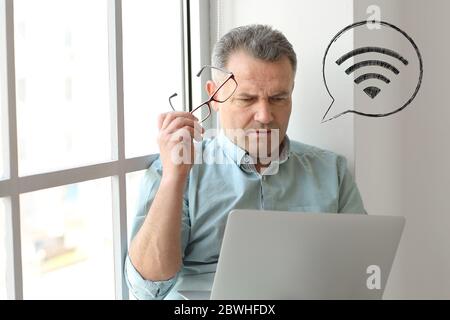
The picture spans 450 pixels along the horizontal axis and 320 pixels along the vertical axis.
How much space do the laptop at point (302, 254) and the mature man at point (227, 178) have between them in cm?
30

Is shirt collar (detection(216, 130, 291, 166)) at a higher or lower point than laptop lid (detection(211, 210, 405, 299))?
higher

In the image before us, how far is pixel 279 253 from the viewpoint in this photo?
1255 millimetres

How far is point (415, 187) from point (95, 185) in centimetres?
105

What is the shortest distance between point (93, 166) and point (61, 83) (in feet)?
0.65

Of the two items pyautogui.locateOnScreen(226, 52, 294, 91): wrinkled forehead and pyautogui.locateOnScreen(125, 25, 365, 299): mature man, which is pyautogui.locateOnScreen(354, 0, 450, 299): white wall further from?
pyautogui.locateOnScreen(226, 52, 294, 91): wrinkled forehead

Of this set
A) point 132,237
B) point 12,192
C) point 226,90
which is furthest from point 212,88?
point 12,192

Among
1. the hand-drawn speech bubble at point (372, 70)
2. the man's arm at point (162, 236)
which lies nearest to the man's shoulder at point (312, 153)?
the hand-drawn speech bubble at point (372, 70)

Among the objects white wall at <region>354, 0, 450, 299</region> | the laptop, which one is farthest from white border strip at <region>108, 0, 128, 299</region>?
white wall at <region>354, 0, 450, 299</region>

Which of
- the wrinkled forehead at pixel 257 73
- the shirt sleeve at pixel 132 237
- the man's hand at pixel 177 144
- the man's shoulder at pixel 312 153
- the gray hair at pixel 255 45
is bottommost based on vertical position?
the shirt sleeve at pixel 132 237

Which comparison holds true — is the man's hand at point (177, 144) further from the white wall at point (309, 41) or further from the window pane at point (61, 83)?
the white wall at point (309, 41)

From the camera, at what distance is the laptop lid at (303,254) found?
1.23m

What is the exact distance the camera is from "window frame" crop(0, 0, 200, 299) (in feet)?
4.33

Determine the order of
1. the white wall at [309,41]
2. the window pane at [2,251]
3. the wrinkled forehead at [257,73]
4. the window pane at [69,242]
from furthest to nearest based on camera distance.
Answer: the white wall at [309,41] → the wrinkled forehead at [257,73] → the window pane at [69,242] → the window pane at [2,251]
